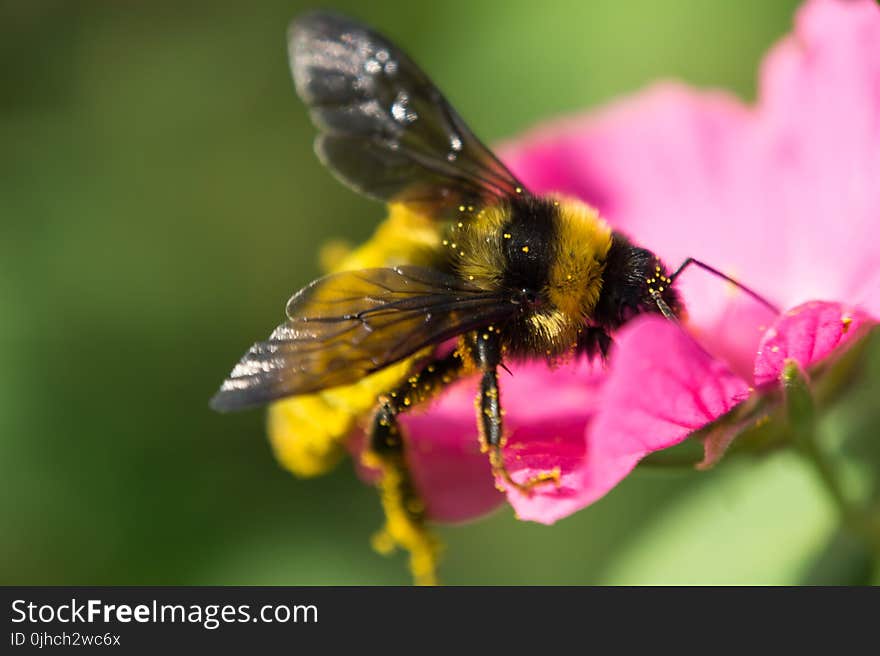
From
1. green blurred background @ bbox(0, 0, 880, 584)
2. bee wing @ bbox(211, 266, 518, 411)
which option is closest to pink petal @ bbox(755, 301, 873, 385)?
bee wing @ bbox(211, 266, 518, 411)

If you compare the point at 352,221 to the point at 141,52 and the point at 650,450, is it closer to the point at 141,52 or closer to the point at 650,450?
the point at 141,52

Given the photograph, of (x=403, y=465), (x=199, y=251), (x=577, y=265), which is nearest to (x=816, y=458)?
(x=577, y=265)

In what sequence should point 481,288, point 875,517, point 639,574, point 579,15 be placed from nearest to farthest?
point 481,288
point 875,517
point 639,574
point 579,15

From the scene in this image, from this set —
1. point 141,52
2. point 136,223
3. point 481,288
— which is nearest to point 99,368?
point 136,223

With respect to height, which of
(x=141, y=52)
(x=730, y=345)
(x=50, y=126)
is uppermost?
(x=141, y=52)

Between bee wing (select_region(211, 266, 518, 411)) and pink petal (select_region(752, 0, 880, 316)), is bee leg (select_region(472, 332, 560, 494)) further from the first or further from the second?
pink petal (select_region(752, 0, 880, 316))

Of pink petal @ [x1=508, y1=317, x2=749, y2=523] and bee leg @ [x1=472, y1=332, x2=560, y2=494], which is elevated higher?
bee leg @ [x1=472, y1=332, x2=560, y2=494]
